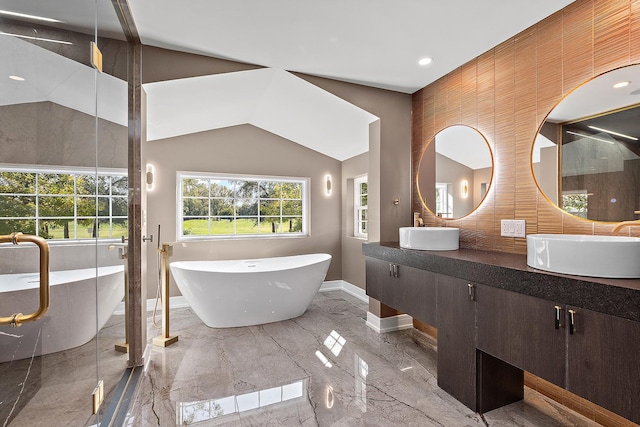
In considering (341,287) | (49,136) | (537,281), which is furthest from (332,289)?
(49,136)

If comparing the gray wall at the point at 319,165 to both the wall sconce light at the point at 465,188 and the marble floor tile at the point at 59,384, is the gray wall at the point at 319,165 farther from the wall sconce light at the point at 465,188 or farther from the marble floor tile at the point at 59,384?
the marble floor tile at the point at 59,384

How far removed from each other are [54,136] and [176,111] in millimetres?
2386

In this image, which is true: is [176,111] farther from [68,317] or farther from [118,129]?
[68,317]

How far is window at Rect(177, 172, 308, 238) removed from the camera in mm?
4348

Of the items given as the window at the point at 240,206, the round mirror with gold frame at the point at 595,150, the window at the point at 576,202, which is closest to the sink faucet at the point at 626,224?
the round mirror with gold frame at the point at 595,150

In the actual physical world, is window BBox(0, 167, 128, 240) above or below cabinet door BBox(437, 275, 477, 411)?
above

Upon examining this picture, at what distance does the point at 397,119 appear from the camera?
3348 mm

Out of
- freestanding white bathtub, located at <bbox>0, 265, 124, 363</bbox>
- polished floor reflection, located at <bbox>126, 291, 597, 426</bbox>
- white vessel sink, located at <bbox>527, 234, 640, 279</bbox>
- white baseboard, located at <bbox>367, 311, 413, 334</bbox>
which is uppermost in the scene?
white vessel sink, located at <bbox>527, 234, 640, 279</bbox>

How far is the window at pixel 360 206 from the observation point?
4.77 metres

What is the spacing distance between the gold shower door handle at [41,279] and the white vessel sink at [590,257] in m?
2.11

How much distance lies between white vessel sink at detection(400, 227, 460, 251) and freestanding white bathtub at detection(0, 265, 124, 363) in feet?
6.81

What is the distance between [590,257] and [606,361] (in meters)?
0.43

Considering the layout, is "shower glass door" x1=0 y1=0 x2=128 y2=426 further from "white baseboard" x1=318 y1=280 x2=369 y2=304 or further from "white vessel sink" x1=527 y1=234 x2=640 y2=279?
"white baseboard" x1=318 y1=280 x2=369 y2=304

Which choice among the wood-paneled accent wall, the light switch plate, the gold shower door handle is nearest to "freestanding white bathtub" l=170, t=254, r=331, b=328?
the wood-paneled accent wall
